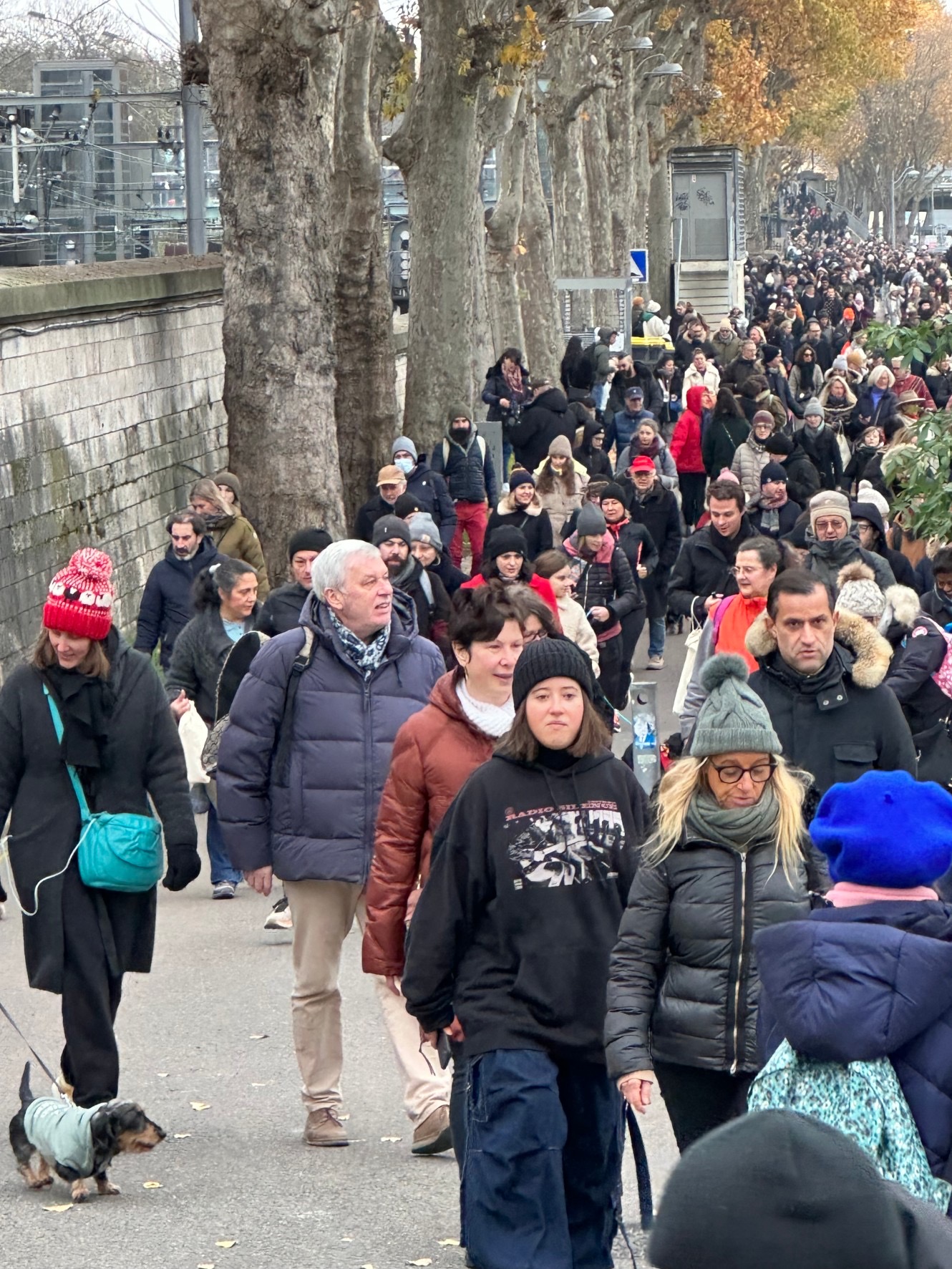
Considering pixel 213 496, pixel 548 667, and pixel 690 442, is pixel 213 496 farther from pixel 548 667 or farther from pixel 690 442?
pixel 690 442

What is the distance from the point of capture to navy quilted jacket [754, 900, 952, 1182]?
3.46 meters

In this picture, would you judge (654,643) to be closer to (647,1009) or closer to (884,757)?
(884,757)

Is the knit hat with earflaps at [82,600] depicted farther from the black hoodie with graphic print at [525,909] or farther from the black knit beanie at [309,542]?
the black knit beanie at [309,542]

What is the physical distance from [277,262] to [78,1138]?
1016cm

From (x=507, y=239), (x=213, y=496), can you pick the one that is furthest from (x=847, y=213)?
(x=213, y=496)

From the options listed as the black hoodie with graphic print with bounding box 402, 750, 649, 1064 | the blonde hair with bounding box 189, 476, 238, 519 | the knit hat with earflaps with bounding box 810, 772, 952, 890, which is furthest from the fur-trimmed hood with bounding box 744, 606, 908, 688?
the blonde hair with bounding box 189, 476, 238, 519

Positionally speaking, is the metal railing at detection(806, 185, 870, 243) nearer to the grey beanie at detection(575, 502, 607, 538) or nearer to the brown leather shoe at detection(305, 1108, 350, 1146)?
the grey beanie at detection(575, 502, 607, 538)

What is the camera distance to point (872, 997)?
3.45 metres

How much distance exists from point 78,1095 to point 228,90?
9.83 m

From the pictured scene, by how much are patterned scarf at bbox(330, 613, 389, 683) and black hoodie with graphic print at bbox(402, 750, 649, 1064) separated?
4.12 feet

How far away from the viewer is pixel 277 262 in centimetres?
1509

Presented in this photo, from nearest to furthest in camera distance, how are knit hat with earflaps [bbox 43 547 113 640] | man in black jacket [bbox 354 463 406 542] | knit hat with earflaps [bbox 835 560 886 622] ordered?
knit hat with earflaps [bbox 43 547 113 640] → knit hat with earflaps [bbox 835 560 886 622] → man in black jacket [bbox 354 463 406 542]

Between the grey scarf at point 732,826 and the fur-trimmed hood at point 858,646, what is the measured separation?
1.55m

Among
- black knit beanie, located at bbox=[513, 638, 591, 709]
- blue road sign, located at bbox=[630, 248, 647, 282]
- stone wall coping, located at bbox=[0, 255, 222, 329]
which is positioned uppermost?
blue road sign, located at bbox=[630, 248, 647, 282]
